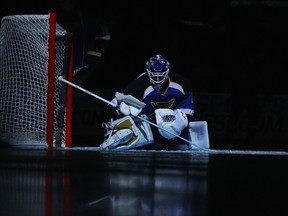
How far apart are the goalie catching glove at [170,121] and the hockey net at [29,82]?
925 millimetres

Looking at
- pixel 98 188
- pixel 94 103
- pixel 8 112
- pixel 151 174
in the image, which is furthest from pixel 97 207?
pixel 94 103

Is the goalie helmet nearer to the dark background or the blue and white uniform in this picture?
the blue and white uniform

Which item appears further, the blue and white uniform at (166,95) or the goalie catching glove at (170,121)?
the blue and white uniform at (166,95)

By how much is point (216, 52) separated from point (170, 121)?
480 cm

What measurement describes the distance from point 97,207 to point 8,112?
417 centimetres

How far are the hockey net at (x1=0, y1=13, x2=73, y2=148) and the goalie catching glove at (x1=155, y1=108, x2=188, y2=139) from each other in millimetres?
925

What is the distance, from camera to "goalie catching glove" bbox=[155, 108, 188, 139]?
639 cm

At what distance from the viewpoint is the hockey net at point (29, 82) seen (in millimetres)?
6461

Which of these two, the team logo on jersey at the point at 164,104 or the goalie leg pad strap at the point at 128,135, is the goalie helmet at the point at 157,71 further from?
the goalie leg pad strap at the point at 128,135

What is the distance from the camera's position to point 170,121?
6422 millimetres

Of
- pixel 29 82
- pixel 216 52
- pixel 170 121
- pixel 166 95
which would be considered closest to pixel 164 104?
pixel 166 95

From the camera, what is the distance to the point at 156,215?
231 centimetres

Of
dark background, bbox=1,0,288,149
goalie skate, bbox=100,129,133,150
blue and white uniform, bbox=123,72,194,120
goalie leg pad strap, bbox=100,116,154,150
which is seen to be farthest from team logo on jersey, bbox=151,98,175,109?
dark background, bbox=1,0,288,149

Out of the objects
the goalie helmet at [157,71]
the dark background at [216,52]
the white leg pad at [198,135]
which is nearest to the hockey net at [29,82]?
the goalie helmet at [157,71]
